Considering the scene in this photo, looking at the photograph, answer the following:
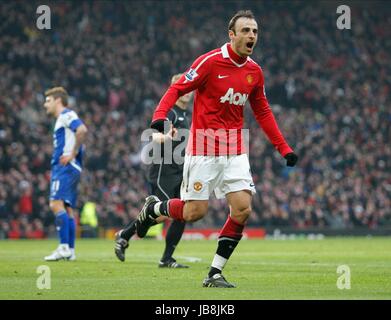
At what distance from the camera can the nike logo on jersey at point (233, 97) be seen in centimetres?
993

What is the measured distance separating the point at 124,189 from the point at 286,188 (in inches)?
234

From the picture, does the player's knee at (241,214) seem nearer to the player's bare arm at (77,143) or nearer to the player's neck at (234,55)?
the player's neck at (234,55)

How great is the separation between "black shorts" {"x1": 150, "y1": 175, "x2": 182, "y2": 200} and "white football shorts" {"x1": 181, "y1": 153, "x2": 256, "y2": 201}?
11.5 feet

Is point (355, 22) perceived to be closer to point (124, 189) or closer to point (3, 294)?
point (124, 189)

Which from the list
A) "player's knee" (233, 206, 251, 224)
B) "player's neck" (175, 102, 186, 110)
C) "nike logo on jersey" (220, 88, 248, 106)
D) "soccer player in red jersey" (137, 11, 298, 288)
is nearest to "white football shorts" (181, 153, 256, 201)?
"soccer player in red jersey" (137, 11, 298, 288)

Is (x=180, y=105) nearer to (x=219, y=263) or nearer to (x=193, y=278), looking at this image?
(x=193, y=278)

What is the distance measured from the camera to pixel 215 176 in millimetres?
9898

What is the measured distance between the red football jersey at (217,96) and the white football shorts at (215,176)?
0.27 feet

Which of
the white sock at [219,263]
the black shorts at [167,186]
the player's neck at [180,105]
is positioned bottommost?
the white sock at [219,263]

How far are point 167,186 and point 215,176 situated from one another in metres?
3.66

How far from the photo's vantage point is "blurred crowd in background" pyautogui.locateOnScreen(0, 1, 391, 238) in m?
28.9

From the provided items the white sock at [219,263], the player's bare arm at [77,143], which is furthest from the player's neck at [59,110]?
the white sock at [219,263]

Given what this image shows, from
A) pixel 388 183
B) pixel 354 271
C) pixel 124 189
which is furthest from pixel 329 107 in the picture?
pixel 354 271

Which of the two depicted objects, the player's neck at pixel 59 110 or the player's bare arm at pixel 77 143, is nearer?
the player's bare arm at pixel 77 143
